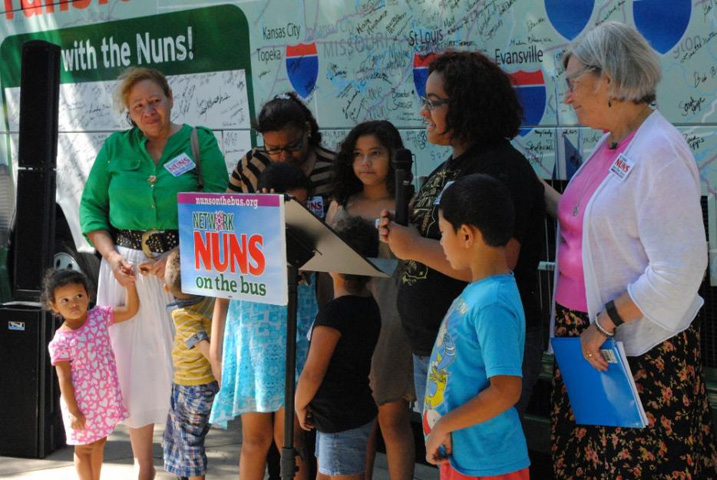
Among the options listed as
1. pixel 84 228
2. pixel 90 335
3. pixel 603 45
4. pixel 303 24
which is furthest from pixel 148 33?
pixel 603 45

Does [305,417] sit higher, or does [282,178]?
[282,178]

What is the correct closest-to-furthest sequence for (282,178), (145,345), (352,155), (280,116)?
1. (282,178)
2. (352,155)
3. (280,116)
4. (145,345)

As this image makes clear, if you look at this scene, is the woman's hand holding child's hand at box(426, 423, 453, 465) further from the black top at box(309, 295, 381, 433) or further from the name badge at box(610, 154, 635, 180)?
the name badge at box(610, 154, 635, 180)

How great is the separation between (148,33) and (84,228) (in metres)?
1.88

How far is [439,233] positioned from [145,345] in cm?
207

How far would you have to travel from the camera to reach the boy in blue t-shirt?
9.67 ft

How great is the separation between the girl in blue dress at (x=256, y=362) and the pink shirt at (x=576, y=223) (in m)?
1.20

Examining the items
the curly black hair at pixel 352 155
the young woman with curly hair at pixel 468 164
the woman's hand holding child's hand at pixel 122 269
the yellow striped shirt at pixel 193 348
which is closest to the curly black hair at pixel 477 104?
the young woman with curly hair at pixel 468 164

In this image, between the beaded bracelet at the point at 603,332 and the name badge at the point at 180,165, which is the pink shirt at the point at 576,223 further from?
the name badge at the point at 180,165

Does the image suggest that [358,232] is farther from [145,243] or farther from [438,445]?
[145,243]

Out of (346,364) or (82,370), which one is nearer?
(346,364)

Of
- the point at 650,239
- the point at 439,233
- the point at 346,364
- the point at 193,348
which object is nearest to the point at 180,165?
the point at 193,348

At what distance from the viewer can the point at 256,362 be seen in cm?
421

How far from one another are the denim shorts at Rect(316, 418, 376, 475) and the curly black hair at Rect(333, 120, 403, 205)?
3.28 ft
